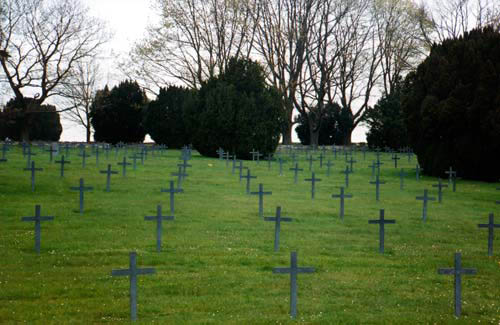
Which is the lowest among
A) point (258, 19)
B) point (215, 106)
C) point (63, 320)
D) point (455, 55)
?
point (63, 320)

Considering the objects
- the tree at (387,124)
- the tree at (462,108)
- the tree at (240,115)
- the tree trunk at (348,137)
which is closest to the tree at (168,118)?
the tree at (240,115)

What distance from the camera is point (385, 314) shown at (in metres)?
8.34

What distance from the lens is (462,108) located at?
29047 millimetres

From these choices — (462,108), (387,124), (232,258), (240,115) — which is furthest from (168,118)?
(232,258)

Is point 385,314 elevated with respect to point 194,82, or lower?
lower

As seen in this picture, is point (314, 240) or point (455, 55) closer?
point (314, 240)

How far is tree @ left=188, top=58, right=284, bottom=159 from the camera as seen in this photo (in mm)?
36125

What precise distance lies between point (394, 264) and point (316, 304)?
3.11m

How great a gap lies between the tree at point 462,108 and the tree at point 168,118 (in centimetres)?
2165

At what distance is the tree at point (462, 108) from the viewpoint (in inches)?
1127

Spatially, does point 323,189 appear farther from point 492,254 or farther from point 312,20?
point 312,20

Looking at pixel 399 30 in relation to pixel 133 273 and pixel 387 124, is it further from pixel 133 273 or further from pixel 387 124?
pixel 133 273

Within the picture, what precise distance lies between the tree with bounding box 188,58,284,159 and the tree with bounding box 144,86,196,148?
10.2m

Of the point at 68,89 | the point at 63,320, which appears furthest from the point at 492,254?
the point at 68,89
